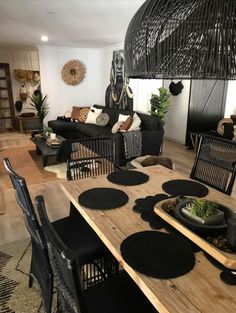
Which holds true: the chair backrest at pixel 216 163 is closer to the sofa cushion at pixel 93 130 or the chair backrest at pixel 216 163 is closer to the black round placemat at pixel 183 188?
the black round placemat at pixel 183 188

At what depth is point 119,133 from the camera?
4.25 m


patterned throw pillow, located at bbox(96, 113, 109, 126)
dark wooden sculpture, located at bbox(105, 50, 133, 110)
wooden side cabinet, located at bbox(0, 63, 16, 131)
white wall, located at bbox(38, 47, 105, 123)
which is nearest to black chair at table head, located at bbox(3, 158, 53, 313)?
patterned throw pillow, located at bbox(96, 113, 109, 126)

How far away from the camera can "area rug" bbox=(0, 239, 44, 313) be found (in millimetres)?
1690

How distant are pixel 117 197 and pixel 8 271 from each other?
1102mm

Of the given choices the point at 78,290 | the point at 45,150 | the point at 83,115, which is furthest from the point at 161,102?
the point at 78,290

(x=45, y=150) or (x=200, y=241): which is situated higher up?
(x=200, y=241)

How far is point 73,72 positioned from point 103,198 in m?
6.28

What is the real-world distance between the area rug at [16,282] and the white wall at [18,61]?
6809 millimetres

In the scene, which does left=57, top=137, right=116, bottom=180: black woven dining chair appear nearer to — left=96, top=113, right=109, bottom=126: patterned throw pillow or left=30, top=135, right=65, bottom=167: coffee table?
left=30, top=135, right=65, bottom=167: coffee table

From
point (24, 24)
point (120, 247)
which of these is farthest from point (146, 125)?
point (120, 247)

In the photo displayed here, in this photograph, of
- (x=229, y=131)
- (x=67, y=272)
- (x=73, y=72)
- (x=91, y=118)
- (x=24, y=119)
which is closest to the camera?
(x=67, y=272)

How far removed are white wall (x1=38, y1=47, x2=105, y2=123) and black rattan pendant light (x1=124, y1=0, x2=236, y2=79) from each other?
655 cm

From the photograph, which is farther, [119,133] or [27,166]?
[27,166]

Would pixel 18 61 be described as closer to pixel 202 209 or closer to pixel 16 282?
pixel 16 282
